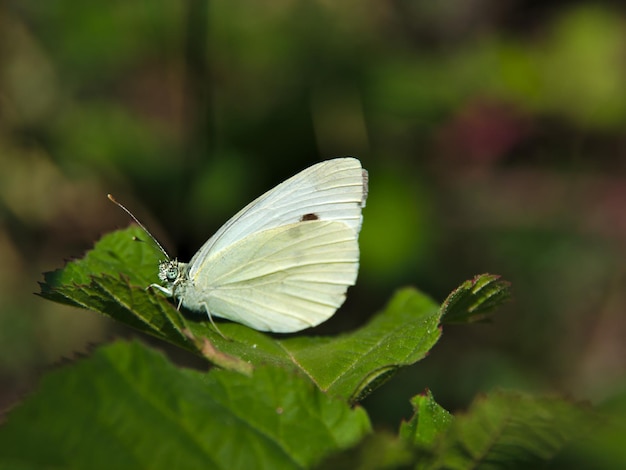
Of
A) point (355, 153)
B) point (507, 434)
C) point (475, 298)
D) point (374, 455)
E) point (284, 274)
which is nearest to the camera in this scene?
point (374, 455)

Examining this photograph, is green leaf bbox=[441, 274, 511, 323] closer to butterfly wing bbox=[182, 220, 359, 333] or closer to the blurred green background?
butterfly wing bbox=[182, 220, 359, 333]

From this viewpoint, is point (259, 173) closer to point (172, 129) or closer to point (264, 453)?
point (172, 129)

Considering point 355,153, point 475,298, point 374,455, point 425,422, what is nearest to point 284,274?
point 475,298

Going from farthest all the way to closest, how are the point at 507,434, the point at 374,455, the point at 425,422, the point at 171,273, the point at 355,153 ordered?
1. the point at 355,153
2. the point at 171,273
3. the point at 425,422
4. the point at 507,434
5. the point at 374,455

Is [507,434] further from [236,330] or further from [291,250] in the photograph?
[291,250]

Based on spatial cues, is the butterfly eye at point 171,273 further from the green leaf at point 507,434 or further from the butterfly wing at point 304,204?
the green leaf at point 507,434

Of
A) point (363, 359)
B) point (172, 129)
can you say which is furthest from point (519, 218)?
point (363, 359)

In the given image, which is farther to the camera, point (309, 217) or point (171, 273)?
point (309, 217)
